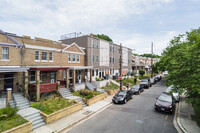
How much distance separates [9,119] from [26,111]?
65.5 inches

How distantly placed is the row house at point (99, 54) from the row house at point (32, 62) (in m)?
3.42

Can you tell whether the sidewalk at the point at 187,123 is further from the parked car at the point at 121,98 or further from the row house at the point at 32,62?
the row house at the point at 32,62

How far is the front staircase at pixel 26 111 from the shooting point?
9906 mm

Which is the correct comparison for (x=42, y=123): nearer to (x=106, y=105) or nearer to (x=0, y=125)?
(x=0, y=125)

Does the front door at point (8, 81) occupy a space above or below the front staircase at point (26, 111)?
above

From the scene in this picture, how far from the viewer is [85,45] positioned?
24.0 m

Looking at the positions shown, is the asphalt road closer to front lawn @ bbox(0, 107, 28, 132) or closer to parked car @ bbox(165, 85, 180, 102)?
parked car @ bbox(165, 85, 180, 102)

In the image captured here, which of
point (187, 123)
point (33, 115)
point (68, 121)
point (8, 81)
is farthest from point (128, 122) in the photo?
point (8, 81)

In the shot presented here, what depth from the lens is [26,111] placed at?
1095 cm

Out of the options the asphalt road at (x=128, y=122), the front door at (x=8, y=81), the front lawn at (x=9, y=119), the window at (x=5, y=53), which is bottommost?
the asphalt road at (x=128, y=122)

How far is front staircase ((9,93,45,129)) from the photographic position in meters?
9.91

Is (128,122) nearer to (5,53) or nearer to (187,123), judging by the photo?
(187,123)

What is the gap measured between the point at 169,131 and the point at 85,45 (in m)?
19.4

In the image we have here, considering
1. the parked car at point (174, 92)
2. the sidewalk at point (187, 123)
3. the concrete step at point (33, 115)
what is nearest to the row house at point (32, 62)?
the concrete step at point (33, 115)
